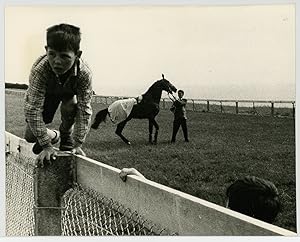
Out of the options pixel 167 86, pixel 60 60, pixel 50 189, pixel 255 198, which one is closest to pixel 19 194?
pixel 50 189

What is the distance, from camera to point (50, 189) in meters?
1.08

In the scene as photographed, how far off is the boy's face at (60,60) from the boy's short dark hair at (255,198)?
0.52 metres

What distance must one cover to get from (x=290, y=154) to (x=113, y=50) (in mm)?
552

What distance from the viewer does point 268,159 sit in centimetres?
129

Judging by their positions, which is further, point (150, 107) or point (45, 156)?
point (150, 107)

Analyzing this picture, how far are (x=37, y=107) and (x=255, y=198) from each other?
1.91 feet

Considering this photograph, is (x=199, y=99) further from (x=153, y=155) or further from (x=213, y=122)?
(x=153, y=155)

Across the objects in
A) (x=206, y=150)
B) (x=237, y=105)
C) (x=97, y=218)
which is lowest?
(x=97, y=218)

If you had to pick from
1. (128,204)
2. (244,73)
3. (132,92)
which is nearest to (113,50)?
(132,92)

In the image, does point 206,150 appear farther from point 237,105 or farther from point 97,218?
point 97,218

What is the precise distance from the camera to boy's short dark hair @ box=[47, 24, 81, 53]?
1.26m

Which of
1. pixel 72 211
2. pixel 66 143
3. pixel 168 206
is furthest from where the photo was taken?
pixel 66 143

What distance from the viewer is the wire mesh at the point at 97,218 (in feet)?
3.50

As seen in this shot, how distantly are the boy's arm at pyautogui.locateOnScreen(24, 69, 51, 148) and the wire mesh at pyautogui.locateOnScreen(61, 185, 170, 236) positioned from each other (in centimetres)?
17
